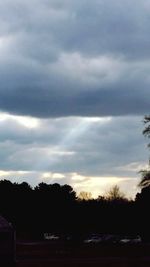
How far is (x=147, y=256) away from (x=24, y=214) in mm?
40812

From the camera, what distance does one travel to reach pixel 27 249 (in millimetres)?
55156

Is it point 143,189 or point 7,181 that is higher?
point 7,181

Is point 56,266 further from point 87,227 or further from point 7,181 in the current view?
point 7,181

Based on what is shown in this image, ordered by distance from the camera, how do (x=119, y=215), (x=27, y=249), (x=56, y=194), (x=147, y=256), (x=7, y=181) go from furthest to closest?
1. (x=7, y=181)
2. (x=56, y=194)
3. (x=119, y=215)
4. (x=27, y=249)
5. (x=147, y=256)

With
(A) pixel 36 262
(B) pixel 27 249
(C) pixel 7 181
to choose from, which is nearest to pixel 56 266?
(A) pixel 36 262

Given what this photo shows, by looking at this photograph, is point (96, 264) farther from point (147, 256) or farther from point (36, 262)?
point (147, 256)

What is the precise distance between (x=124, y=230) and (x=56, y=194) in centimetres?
1170

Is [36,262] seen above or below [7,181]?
below

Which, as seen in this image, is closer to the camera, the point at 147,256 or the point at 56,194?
the point at 147,256

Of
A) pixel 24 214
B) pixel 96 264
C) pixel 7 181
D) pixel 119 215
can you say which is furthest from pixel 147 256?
pixel 7 181

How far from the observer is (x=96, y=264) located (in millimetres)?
39625

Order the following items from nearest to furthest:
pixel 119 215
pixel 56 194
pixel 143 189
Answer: pixel 143 189
pixel 119 215
pixel 56 194

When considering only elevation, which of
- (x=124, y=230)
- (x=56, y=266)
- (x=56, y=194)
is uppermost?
(x=56, y=194)

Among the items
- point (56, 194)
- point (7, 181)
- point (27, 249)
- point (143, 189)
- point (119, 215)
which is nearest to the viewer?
point (27, 249)
